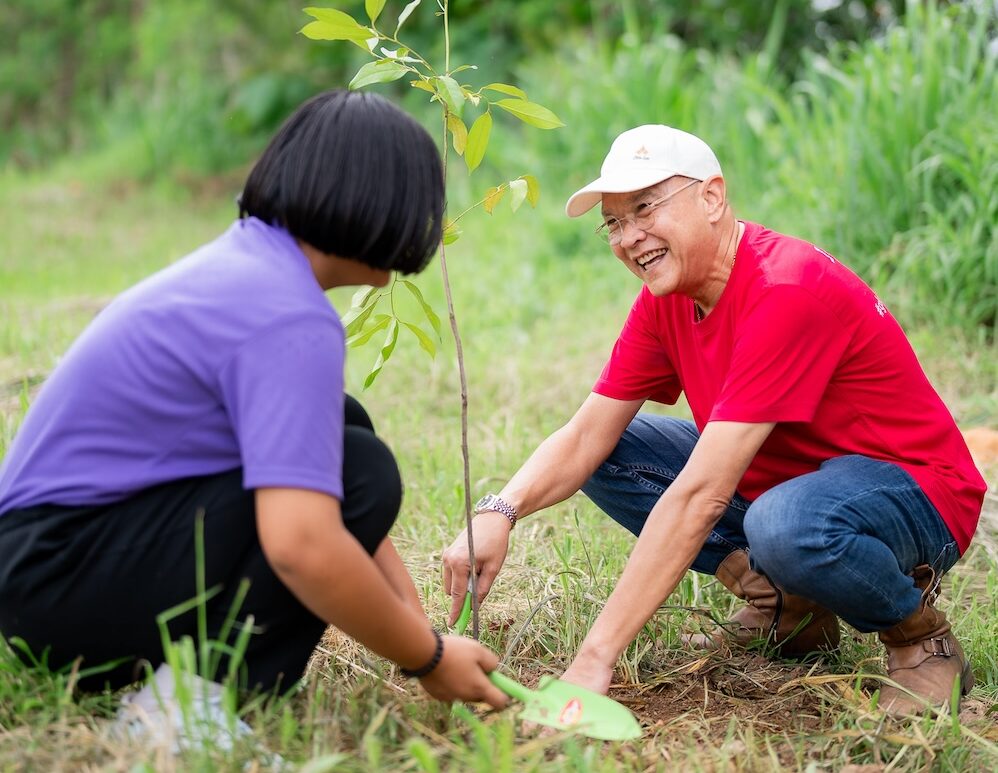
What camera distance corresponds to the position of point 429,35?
9.40m

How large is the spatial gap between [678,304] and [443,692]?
0.85m

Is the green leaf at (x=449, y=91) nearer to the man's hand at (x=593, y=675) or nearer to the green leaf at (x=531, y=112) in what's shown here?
the green leaf at (x=531, y=112)

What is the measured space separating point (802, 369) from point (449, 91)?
2.36 ft

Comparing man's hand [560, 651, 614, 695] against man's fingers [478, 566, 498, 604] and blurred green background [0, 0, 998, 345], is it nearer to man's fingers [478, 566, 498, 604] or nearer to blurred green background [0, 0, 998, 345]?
man's fingers [478, 566, 498, 604]

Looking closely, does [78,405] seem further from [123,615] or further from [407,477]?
[407,477]

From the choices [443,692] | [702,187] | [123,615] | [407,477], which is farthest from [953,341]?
[123,615]

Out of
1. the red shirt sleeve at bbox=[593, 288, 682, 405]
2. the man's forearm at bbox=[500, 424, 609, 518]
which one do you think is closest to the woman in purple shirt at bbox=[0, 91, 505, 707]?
the man's forearm at bbox=[500, 424, 609, 518]

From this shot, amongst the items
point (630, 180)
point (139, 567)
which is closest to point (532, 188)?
point (630, 180)

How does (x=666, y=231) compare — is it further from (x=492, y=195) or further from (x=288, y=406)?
(x=288, y=406)

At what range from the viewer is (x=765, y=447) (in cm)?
210

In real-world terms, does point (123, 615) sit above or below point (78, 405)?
below

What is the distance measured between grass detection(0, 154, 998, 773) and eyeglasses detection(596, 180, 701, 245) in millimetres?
698

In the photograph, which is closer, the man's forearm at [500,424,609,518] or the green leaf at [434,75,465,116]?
the green leaf at [434,75,465,116]

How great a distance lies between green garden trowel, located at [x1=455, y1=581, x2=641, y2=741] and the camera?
1.67 meters
